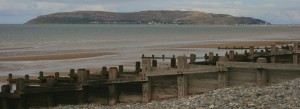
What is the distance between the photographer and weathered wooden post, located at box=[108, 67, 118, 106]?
60.7 feet

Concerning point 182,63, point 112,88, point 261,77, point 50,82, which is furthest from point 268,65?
point 50,82

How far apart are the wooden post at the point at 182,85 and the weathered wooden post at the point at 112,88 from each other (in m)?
2.45

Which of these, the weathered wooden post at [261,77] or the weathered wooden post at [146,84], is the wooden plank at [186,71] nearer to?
the weathered wooden post at [146,84]

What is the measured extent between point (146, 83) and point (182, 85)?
1436 mm

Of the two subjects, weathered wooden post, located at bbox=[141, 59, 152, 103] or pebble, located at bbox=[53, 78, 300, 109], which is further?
weathered wooden post, located at bbox=[141, 59, 152, 103]

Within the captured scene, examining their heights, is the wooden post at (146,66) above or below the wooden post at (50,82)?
above

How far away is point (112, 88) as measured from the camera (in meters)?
18.6

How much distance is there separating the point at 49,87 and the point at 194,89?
5.47m

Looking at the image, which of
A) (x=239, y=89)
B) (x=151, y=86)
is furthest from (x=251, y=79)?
(x=151, y=86)

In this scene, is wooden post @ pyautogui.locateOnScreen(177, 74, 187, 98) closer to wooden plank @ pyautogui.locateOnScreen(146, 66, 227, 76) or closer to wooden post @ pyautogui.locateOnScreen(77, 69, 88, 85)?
wooden plank @ pyautogui.locateOnScreen(146, 66, 227, 76)

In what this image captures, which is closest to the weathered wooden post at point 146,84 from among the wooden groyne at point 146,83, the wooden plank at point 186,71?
the wooden groyne at point 146,83

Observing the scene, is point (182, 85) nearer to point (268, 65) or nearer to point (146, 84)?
point (146, 84)

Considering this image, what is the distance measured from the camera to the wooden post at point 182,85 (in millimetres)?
18078

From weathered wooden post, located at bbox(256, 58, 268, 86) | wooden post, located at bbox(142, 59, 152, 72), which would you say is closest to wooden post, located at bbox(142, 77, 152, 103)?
wooden post, located at bbox(142, 59, 152, 72)
